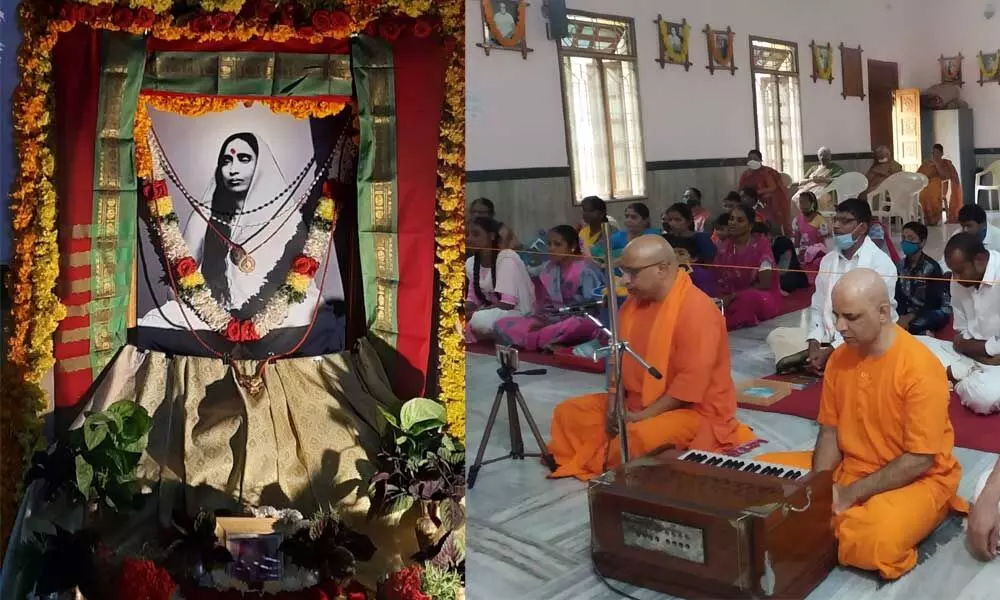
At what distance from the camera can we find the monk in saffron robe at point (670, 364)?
196 centimetres

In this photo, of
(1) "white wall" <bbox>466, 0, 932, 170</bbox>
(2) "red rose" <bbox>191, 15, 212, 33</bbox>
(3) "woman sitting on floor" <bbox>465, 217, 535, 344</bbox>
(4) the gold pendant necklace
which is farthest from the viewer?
(4) the gold pendant necklace

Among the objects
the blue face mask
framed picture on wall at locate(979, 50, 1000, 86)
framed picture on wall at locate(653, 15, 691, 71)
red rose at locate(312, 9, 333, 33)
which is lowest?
the blue face mask

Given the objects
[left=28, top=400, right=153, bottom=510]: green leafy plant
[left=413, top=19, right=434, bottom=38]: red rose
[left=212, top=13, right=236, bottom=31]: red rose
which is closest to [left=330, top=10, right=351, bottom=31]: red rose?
[left=413, top=19, right=434, bottom=38]: red rose

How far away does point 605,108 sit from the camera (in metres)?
2.05

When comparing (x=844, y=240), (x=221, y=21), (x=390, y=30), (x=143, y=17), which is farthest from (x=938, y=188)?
(x=143, y=17)

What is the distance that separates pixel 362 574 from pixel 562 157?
2.44 meters

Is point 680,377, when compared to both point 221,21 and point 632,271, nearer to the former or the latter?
point 632,271

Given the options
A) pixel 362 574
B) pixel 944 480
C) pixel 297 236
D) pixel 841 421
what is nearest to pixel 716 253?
pixel 841 421

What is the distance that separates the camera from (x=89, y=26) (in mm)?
3807

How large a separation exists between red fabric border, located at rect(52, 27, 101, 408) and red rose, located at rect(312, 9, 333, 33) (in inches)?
34.9

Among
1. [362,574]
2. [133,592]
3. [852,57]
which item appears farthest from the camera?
[362,574]

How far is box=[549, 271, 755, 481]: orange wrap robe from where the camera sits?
1963 mm

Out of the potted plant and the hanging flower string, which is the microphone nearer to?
the potted plant

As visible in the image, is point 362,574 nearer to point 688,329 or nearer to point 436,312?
point 436,312
